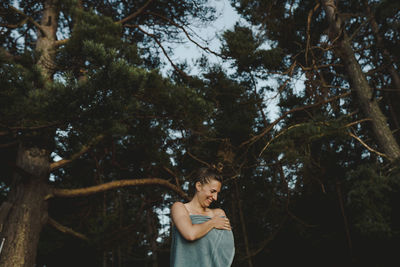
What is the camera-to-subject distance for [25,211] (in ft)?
13.8

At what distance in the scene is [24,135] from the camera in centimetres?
360

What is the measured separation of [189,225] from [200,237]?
4.4 inches

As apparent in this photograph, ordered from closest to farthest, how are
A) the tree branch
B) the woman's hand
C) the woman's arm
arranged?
1. the woman's arm
2. the woman's hand
3. the tree branch

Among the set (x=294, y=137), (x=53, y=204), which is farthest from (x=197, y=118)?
(x=53, y=204)

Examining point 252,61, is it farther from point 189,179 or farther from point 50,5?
point 50,5

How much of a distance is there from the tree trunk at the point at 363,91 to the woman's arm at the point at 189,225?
5.50 m

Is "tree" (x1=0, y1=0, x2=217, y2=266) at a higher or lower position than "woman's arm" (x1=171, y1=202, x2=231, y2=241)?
higher

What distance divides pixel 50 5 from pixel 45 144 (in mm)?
3564

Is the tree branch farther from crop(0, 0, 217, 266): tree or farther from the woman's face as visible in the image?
the woman's face

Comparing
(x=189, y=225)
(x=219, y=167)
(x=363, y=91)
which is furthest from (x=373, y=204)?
(x=189, y=225)

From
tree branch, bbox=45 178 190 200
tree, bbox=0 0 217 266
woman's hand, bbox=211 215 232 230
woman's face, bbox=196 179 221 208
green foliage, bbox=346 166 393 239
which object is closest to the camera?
woman's hand, bbox=211 215 232 230

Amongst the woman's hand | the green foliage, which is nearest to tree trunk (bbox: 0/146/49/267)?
the woman's hand

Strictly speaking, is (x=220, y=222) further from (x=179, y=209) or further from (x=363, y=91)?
(x=363, y=91)

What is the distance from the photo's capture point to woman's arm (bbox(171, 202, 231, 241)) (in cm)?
155
